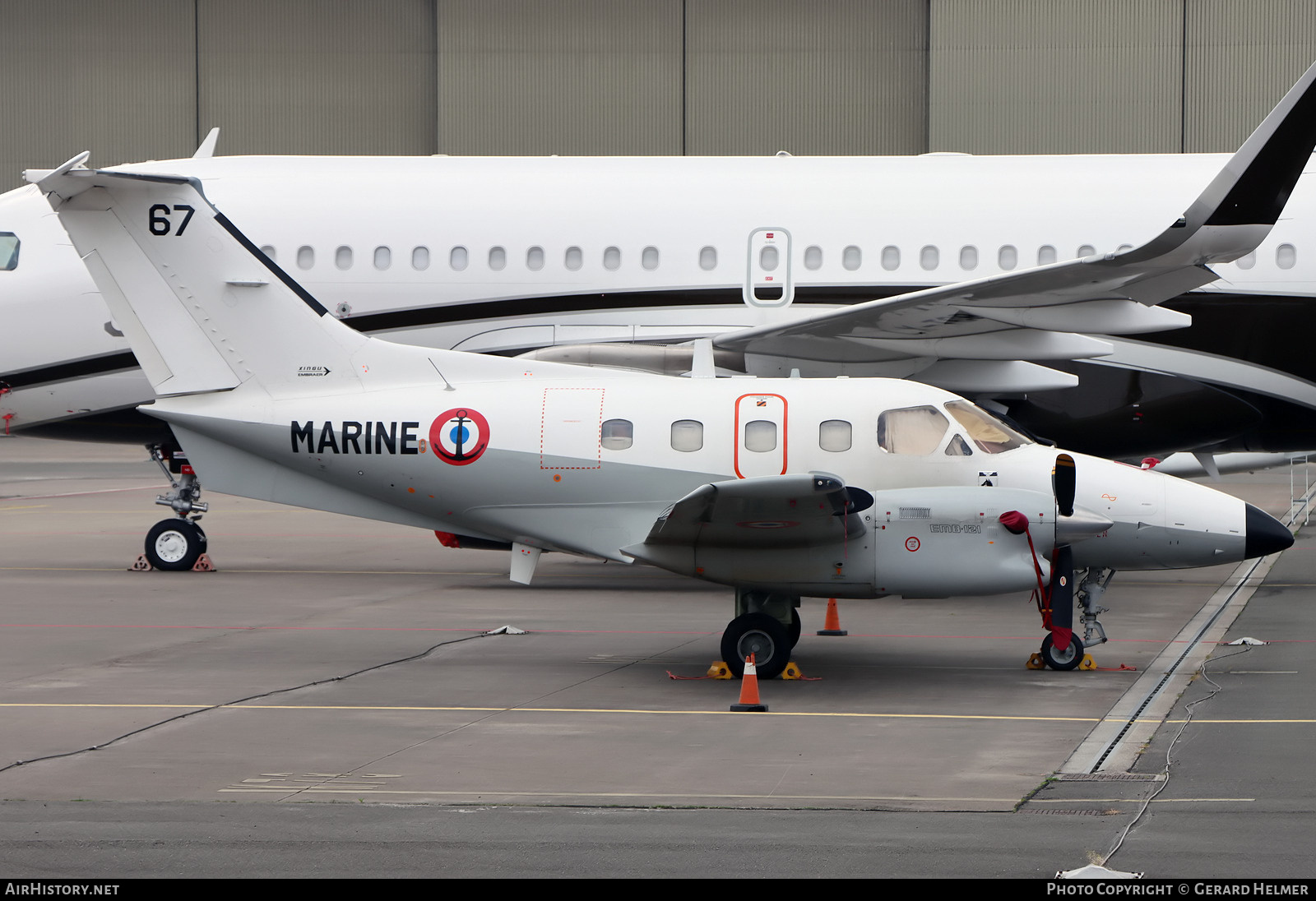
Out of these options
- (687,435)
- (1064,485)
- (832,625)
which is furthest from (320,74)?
(1064,485)

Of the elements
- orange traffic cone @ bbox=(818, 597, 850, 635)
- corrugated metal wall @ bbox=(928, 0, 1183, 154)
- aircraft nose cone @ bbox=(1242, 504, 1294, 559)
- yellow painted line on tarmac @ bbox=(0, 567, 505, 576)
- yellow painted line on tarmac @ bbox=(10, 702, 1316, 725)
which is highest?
corrugated metal wall @ bbox=(928, 0, 1183, 154)

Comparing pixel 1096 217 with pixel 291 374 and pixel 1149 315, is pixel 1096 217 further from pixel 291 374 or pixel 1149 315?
pixel 291 374

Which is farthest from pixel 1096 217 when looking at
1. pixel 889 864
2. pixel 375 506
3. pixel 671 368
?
pixel 889 864

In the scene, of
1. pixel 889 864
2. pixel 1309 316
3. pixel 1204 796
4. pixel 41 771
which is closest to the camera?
pixel 889 864

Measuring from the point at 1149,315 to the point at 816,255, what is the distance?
3.95 metres

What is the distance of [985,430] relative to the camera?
13.5 m

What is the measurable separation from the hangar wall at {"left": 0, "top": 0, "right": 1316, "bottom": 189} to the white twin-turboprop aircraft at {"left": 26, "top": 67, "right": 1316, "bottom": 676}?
28.9 m

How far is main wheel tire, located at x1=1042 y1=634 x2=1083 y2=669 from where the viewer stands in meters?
13.5

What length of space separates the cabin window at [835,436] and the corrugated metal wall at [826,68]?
32.6 metres

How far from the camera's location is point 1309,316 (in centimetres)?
1895

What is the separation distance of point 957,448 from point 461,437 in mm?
4232

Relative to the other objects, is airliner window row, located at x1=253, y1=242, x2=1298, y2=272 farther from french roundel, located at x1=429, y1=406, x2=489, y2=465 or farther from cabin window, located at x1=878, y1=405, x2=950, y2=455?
cabin window, located at x1=878, y1=405, x2=950, y2=455

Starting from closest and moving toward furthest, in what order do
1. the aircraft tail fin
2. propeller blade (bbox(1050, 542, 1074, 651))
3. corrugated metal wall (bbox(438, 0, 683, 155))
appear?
1. propeller blade (bbox(1050, 542, 1074, 651))
2. the aircraft tail fin
3. corrugated metal wall (bbox(438, 0, 683, 155))

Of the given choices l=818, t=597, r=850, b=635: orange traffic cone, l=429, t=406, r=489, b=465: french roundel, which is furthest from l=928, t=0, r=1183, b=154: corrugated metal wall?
l=429, t=406, r=489, b=465: french roundel
